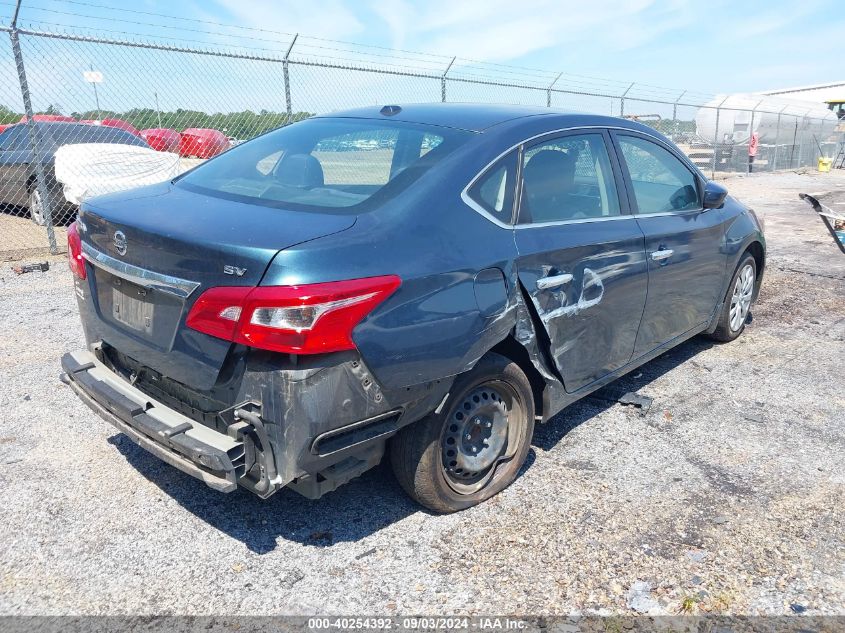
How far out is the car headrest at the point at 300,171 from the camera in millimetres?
3061

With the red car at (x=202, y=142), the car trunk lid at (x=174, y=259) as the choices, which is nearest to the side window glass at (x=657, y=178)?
the car trunk lid at (x=174, y=259)

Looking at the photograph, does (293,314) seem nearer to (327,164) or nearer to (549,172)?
(327,164)

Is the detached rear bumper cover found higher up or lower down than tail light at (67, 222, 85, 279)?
lower down

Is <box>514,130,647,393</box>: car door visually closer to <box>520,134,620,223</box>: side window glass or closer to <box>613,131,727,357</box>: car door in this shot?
<box>520,134,620,223</box>: side window glass

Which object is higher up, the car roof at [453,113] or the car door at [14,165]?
the car roof at [453,113]

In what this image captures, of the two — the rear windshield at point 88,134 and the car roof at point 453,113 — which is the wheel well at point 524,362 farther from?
the rear windshield at point 88,134

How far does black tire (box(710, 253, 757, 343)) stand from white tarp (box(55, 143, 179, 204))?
6359 millimetres

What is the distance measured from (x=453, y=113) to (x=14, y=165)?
28.3ft

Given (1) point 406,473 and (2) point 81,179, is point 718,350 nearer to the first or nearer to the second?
(1) point 406,473

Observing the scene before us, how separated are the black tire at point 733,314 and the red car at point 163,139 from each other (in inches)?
314

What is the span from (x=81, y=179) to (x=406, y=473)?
7.48 meters

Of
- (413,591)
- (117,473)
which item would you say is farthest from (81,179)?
(413,591)

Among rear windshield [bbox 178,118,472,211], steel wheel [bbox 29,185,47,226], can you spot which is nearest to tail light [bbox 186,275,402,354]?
rear windshield [bbox 178,118,472,211]

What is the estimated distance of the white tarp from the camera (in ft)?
28.0
